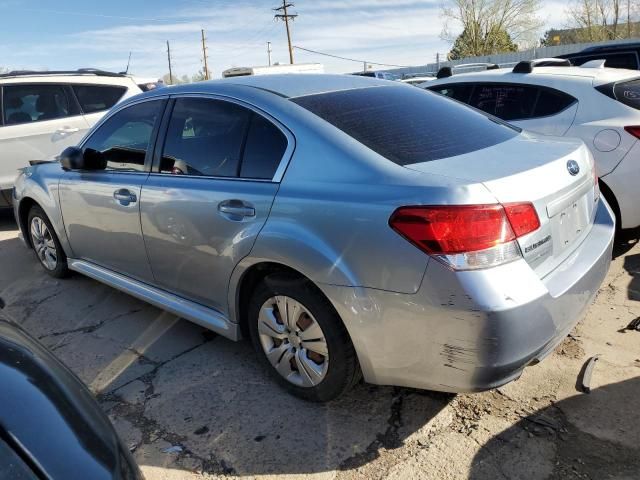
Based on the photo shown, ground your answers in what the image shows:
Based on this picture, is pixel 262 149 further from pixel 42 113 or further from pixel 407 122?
pixel 42 113

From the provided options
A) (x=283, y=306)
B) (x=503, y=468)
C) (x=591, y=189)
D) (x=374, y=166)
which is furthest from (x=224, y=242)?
(x=591, y=189)

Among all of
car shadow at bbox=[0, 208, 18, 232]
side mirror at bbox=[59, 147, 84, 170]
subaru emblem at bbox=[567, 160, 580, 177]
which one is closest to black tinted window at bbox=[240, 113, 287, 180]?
subaru emblem at bbox=[567, 160, 580, 177]

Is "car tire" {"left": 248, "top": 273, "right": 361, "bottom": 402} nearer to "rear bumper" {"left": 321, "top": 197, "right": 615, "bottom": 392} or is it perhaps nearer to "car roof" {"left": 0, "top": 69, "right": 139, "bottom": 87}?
"rear bumper" {"left": 321, "top": 197, "right": 615, "bottom": 392}

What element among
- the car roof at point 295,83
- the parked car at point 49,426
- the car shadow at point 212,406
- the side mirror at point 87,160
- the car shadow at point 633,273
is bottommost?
the car shadow at point 633,273

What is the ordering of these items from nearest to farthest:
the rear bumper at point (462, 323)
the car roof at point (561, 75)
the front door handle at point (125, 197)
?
1. the rear bumper at point (462, 323)
2. the front door handle at point (125, 197)
3. the car roof at point (561, 75)

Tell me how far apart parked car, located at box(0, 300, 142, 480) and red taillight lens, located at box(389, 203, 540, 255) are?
49.4 inches

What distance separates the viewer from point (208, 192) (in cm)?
289

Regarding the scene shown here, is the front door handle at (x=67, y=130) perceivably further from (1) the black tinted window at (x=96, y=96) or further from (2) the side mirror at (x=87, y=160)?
(2) the side mirror at (x=87, y=160)

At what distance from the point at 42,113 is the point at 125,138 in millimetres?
4025

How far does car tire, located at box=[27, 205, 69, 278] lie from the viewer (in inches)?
180

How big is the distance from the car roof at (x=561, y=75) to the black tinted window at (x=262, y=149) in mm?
3143

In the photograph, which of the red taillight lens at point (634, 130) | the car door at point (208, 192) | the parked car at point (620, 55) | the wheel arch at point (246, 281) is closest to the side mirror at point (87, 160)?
the car door at point (208, 192)

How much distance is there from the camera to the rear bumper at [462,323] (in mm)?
2033

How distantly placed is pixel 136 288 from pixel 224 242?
1.12 metres
